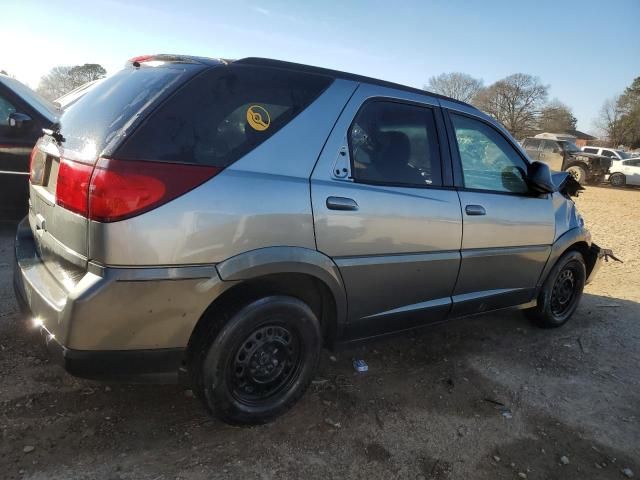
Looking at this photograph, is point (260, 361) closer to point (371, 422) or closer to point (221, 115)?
point (371, 422)

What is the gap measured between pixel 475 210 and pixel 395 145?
73 cm

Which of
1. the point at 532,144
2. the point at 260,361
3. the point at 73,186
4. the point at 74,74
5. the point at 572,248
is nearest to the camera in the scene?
the point at 73,186

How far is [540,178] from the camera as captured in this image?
3490 mm

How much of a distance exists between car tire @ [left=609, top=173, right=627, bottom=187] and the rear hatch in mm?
25162

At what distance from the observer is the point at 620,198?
17.3 m

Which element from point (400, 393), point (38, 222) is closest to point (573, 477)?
point (400, 393)

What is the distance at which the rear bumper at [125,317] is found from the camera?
1938 mm

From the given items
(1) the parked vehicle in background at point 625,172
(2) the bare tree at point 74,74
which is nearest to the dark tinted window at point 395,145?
(1) the parked vehicle in background at point 625,172

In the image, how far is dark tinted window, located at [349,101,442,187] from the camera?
8.67 ft

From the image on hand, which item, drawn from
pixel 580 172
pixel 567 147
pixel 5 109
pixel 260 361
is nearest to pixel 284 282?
pixel 260 361

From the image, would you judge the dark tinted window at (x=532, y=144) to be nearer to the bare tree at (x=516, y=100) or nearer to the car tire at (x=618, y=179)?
the car tire at (x=618, y=179)

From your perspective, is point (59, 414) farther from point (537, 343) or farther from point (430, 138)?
point (537, 343)

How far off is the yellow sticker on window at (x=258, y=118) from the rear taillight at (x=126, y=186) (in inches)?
14.4

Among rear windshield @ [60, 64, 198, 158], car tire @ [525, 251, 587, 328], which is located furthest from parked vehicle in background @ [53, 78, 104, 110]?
car tire @ [525, 251, 587, 328]
